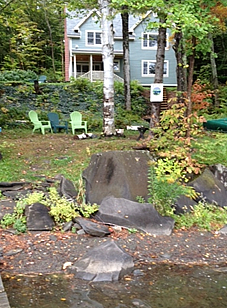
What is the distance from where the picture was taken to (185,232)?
4512 millimetres

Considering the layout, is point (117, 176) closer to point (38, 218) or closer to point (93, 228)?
point (93, 228)

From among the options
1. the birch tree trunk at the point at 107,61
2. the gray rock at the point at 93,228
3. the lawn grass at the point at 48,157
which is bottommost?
the gray rock at the point at 93,228

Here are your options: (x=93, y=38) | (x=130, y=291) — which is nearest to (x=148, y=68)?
(x=93, y=38)

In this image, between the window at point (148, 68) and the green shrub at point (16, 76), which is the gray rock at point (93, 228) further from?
the window at point (148, 68)

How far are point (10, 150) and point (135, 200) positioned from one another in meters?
4.45

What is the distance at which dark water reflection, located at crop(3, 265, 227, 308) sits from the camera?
9.56 ft

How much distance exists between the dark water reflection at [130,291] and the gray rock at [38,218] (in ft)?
3.28

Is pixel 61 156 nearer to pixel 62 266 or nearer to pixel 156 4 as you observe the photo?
pixel 156 4

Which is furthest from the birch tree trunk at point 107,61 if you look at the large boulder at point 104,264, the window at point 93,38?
the window at point 93,38

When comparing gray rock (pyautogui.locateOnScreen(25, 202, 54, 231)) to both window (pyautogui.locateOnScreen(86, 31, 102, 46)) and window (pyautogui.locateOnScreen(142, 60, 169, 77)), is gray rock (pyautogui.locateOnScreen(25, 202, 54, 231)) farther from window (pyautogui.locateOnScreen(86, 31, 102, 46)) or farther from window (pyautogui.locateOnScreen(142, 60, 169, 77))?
window (pyautogui.locateOnScreen(142, 60, 169, 77))

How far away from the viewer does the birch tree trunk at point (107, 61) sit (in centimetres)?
912

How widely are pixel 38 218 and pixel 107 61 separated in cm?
635

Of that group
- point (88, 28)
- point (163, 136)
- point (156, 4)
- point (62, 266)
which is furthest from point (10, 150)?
point (88, 28)

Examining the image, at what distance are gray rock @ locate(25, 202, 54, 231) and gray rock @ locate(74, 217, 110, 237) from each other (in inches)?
14.7
